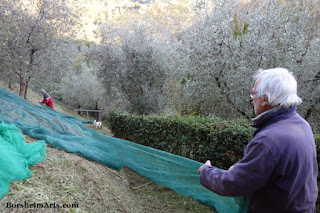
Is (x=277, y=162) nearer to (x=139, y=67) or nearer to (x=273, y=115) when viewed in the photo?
(x=273, y=115)

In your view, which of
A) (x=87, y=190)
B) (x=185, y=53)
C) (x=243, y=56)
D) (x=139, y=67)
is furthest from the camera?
(x=139, y=67)

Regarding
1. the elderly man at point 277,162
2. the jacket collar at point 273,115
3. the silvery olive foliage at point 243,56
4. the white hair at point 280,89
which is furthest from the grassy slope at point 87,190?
the silvery olive foliage at point 243,56

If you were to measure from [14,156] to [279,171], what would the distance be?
2.94 metres

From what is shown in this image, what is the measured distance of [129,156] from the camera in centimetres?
450

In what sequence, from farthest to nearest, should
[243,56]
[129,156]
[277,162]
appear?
A: [243,56], [129,156], [277,162]

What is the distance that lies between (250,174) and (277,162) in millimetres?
181

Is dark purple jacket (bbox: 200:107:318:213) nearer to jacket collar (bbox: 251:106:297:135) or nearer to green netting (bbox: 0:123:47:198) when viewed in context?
jacket collar (bbox: 251:106:297:135)

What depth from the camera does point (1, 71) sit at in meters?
10.3

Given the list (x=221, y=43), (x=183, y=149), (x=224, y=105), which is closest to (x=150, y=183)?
(x=183, y=149)

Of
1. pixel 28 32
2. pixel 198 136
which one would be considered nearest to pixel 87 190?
pixel 198 136

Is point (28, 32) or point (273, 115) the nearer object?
point (273, 115)

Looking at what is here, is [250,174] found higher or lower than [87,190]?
higher

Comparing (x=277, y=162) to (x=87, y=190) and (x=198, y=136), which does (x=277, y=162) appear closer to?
(x=87, y=190)

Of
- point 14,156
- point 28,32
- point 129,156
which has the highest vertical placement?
point 28,32
